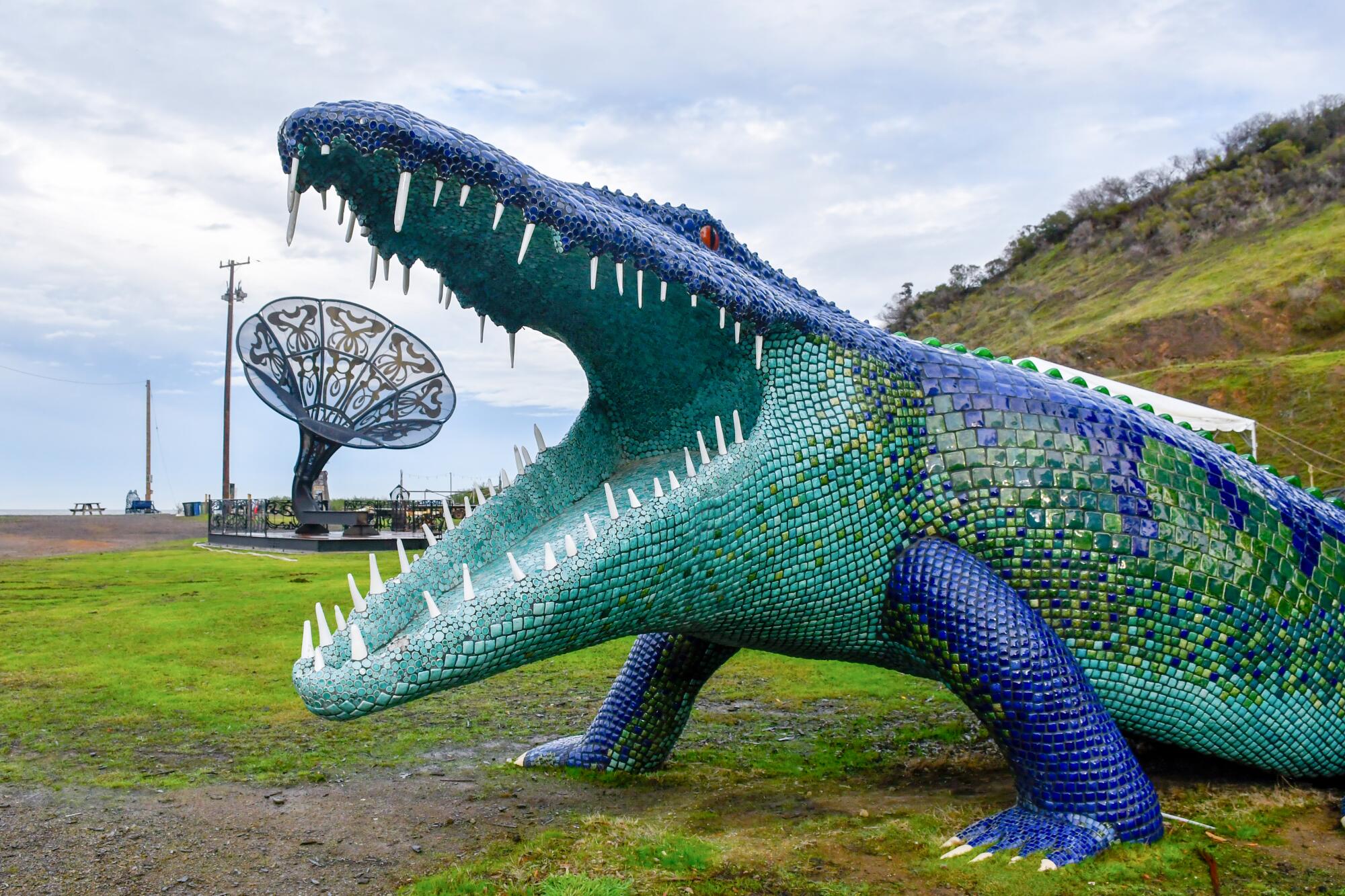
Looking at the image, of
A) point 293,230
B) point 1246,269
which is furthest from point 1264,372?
point 293,230

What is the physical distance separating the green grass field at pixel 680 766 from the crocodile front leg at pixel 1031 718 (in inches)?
6.7

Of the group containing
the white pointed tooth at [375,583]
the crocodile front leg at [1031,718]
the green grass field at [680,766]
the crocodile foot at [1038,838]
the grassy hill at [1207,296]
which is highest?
the grassy hill at [1207,296]

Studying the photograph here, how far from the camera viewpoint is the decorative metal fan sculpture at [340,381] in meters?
23.5

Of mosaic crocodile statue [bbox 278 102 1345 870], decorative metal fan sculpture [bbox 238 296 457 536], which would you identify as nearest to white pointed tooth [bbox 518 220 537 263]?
mosaic crocodile statue [bbox 278 102 1345 870]

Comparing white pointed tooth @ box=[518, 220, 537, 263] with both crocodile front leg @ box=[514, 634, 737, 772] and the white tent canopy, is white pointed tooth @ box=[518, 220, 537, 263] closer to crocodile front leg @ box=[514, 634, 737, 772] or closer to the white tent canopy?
crocodile front leg @ box=[514, 634, 737, 772]

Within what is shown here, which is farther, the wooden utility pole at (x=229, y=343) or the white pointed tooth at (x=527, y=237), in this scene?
the wooden utility pole at (x=229, y=343)

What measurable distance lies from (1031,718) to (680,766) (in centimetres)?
234

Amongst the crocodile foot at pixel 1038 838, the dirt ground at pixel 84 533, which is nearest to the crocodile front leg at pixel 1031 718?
the crocodile foot at pixel 1038 838

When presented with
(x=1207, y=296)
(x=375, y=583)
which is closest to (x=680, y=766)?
(x=375, y=583)

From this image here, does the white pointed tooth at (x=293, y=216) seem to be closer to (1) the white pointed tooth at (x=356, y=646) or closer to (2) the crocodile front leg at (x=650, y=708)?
(1) the white pointed tooth at (x=356, y=646)

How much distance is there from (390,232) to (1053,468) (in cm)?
308

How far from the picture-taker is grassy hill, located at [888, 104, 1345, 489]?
81.8 ft

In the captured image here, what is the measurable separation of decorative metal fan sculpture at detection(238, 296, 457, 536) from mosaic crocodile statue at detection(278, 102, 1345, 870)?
65.9 ft

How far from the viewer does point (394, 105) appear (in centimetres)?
329
